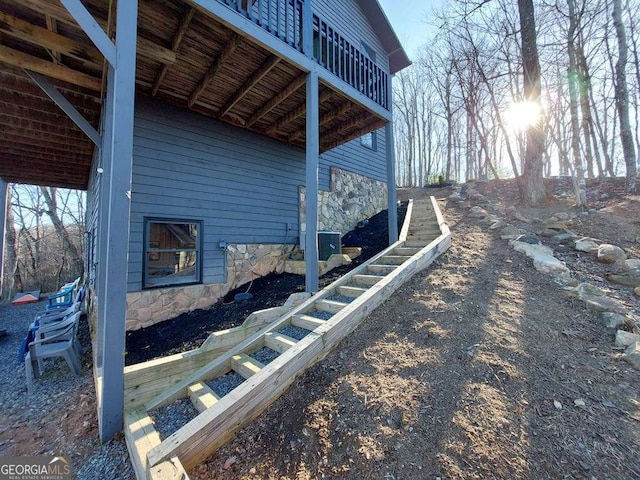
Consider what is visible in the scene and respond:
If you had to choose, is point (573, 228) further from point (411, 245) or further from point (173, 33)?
point (173, 33)

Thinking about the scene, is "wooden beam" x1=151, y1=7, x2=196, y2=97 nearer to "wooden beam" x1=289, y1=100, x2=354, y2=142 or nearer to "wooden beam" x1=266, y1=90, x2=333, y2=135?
"wooden beam" x1=266, y1=90, x2=333, y2=135

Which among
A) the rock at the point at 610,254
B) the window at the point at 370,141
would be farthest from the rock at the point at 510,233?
the window at the point at 370,141

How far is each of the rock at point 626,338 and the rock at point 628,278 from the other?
1.29m

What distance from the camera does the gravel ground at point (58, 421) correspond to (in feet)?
7.14

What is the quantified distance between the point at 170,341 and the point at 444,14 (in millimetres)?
10150

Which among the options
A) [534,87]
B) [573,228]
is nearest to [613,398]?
[573,228]

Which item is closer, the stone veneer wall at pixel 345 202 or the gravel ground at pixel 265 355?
the gravel ground at pixel 265 355

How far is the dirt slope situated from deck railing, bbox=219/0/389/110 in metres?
3.89

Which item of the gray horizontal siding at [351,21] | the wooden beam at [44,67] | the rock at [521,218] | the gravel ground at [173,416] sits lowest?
the gravel ground at [173,416]

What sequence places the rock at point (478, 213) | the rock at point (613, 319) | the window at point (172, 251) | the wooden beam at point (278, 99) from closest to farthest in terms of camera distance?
1. the rock at point (613, 319)
2. the wooden beam at point (278, 99)
3. the window at point (172, 251)
4. the rock at point (478, 213)

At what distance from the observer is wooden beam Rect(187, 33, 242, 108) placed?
11.3 feet

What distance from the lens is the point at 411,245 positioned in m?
5.14

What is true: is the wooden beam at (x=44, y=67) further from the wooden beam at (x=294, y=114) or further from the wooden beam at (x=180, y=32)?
the wooden beam at (x=294, y=114)

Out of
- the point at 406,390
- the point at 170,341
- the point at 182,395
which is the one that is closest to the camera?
the point at 406,390
